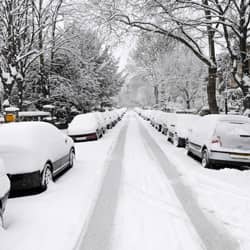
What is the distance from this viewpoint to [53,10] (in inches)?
750

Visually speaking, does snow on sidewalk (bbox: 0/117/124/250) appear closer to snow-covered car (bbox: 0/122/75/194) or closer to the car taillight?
snow-covered car (bbox: 0/122/75/194)

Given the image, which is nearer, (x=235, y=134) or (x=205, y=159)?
(x=235, y=134)

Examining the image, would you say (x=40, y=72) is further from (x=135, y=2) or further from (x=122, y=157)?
(x=122, y=157)

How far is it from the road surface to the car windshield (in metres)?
1.73

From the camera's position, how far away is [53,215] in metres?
4.38

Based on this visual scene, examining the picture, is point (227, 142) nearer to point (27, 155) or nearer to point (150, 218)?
point (150, 218)

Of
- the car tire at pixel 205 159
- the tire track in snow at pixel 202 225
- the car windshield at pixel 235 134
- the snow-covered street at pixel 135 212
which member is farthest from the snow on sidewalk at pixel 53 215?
the car windshield at pixel 235 134

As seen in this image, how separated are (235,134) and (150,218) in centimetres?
420

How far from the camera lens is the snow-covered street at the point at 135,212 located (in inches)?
138

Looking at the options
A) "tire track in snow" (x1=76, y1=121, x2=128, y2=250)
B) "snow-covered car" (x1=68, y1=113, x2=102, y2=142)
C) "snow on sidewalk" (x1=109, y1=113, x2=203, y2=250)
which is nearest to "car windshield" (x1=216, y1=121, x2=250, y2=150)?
"snow on sidewalk" (x1=109, y1=113, x2=203, y2=250)

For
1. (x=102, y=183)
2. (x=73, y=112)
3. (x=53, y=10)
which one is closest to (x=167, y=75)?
(x=73, y=112)

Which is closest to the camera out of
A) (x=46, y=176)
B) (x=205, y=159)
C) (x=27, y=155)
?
(x=27, y=155)

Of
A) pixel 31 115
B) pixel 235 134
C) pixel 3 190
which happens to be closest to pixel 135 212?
pixel 3 190

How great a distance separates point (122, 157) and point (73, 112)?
17263mm
